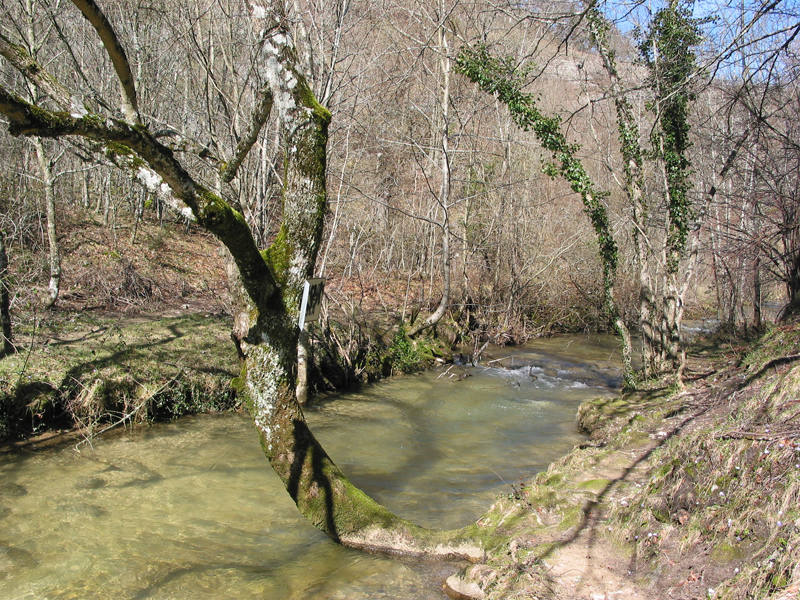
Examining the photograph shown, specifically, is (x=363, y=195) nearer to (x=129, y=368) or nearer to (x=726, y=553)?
(x=129, y=368)

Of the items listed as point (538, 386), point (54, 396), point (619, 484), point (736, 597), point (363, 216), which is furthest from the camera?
point (363, 216)

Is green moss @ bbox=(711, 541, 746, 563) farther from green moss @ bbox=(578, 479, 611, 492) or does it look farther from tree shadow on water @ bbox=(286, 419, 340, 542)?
tree shadow on water @ bbox=(286, 419, 340, 542)

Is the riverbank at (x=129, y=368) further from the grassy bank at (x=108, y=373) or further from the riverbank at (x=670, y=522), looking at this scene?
the riverbank at (x=670, y=522)

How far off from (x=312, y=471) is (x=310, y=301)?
1.46 m

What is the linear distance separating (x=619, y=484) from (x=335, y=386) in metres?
7.28

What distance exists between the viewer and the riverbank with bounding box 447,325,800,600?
159 inches

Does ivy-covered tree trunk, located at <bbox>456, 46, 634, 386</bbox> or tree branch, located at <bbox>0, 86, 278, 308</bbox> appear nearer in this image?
tree branch, located at <bbox>0, 86, 278, 308</bbox>

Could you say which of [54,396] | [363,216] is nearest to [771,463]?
[54,396]

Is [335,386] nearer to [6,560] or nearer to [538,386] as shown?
[538,386]

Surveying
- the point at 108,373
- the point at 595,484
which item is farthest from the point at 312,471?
the point at 108,373

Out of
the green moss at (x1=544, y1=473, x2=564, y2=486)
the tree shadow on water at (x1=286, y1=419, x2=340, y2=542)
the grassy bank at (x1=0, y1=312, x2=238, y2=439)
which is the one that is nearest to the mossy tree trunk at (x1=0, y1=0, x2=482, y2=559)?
the tree shadow on water at (x1=286, y1=419, x2=340, y2=542)

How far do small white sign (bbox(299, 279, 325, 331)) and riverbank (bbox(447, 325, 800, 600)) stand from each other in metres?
2.40

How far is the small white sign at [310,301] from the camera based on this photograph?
505 centimetres

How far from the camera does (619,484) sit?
19.7 ft
